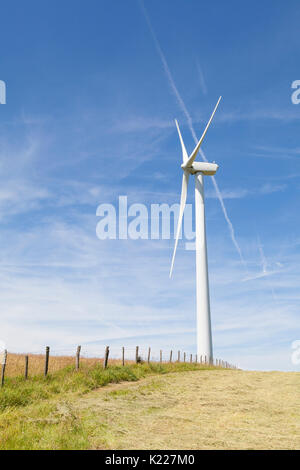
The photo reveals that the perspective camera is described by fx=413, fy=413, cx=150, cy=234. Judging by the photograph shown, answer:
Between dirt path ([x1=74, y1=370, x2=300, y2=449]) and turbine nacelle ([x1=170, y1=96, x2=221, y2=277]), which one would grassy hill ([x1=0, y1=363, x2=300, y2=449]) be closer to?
dirt path ([x1=74, y1=370, x2=300, y2=449])

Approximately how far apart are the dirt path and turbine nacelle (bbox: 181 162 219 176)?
3026 cm

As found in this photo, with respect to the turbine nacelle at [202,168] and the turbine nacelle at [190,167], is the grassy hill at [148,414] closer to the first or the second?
the turbine nacelle at [190,167]

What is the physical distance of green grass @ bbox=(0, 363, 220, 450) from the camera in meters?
10.0

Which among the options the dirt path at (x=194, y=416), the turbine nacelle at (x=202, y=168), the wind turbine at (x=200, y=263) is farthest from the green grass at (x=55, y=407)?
the turbine nacelle at (x=202, y=168)

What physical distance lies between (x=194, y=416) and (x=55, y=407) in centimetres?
493

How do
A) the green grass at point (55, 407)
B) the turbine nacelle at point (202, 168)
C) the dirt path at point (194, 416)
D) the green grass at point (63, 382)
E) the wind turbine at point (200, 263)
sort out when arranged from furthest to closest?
1. the turbine nacelle at point (202, 168)
2. the wind turbine at point (200, 263)
3. the green grass at point (63, 382)
4. the dirt path at point (194, 416)
5. the green grass at point (55, 407)

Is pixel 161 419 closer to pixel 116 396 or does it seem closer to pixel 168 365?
pixel 116 396

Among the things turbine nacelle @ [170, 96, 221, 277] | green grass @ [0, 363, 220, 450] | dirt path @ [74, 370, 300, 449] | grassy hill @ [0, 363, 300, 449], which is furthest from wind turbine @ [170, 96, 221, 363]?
dirt path @ [74, 370, 300, 449]

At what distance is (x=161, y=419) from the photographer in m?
13.2

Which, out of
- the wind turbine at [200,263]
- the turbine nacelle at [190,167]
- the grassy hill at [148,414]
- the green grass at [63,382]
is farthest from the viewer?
the turbine nacelle at [190,167]

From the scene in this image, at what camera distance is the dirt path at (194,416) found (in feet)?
33.7

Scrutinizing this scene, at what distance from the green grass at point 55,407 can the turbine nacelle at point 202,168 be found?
971 inches
